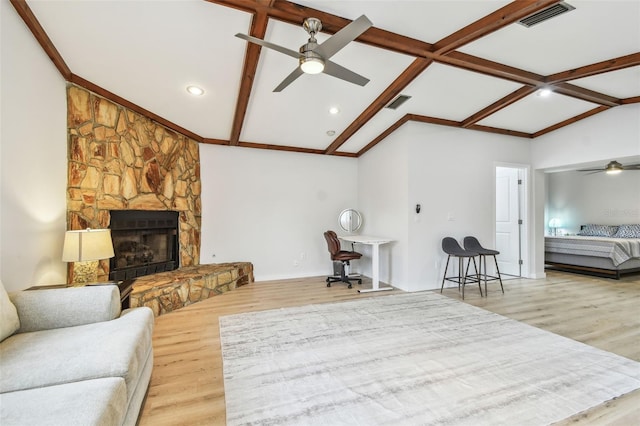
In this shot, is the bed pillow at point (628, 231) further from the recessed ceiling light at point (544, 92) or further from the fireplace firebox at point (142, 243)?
the fireplace firebox at point (142, 243)

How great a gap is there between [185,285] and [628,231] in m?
8.84

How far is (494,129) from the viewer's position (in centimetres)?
Result: 514

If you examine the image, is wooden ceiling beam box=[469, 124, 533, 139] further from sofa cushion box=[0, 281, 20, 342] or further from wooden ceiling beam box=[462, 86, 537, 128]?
sofa cushion box=[0, 281, 20, 342]

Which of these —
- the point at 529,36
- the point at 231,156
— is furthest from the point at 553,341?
the point at 231,156

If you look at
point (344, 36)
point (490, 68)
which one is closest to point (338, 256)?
point (490, 68)

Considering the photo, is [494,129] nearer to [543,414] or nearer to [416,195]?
[416,195]

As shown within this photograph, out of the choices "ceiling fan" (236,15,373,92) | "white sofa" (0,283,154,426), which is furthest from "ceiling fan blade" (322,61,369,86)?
"white sofa" (0,283,154,426)

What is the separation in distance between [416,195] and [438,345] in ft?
8.26

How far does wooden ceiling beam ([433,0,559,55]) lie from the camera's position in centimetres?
235

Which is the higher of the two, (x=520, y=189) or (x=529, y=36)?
(x=529, y=36)

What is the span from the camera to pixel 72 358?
143 cm

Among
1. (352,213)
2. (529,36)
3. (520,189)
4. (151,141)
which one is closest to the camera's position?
(529,36)

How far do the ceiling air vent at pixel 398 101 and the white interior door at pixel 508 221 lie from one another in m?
3.03

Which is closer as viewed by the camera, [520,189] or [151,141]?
[151,141]
